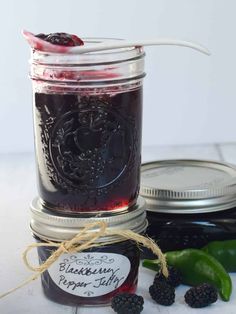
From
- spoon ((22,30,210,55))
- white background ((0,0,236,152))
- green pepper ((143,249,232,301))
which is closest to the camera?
spoon ((22,30,210,55))

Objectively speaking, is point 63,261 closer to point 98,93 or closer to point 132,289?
point 132,289

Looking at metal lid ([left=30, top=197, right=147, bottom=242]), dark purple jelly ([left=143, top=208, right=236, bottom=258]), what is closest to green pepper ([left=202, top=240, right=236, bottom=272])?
dark purple jelly ([left=143, top=208, right=236, bottom=258])

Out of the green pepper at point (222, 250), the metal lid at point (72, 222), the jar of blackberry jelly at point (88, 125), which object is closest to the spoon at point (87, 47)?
the jar of blackberry jelly at point (88, 125)

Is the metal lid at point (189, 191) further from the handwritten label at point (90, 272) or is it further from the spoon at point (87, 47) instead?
the spoon at point (87, 47)

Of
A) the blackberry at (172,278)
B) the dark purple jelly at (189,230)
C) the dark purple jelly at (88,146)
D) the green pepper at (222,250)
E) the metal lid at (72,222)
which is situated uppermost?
the dark purple jelly at (88,146)

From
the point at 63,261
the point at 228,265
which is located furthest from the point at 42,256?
the point at 228,265

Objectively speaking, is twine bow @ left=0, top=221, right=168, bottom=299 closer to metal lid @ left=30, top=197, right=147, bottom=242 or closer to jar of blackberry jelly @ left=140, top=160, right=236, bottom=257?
metal lid @ left=30, top=197, right=147, bottom=242

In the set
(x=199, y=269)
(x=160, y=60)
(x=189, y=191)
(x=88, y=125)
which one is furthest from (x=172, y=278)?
(x=160, y=60)
